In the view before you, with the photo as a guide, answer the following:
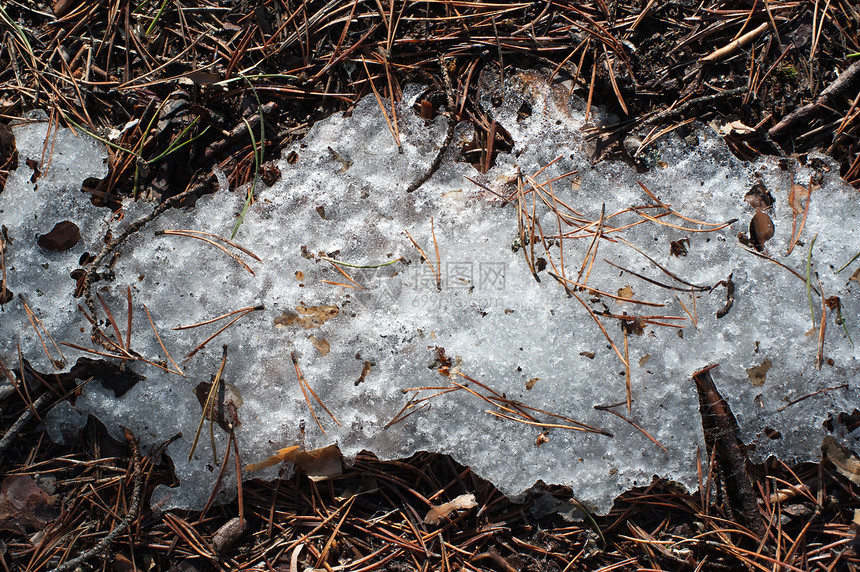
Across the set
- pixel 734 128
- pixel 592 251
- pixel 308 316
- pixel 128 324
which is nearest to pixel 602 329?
pixel 592 251

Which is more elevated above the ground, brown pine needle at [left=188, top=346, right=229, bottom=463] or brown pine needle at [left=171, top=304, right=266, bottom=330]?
brown pine needle at [left=171, top=304, right=266, bottom=330]

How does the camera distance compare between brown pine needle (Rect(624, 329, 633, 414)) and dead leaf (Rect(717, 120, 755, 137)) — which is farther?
dead leaf (Rect(717, 120, 755, 137))

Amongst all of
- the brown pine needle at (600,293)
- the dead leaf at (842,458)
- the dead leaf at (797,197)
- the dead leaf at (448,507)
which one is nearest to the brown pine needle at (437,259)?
the brown pine needle at (600,293)

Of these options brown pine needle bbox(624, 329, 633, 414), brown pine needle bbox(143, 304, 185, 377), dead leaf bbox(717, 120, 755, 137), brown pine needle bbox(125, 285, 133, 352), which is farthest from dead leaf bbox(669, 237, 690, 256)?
brown pine needle bbox(125, 285, 133, 352)

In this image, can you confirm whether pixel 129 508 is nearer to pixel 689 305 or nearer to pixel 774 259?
pixel 689 305

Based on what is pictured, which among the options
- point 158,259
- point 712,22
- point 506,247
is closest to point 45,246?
point 158,259

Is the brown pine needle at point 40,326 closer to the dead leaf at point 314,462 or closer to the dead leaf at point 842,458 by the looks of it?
the dead leaf at point 314,462

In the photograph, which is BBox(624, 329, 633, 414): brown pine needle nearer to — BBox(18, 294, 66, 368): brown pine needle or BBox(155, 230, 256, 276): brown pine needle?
BBox(155, 230, 256, 276): brown pine needle

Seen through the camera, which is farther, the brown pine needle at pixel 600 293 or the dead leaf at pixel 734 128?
the dead leaf at pixel 734 128
